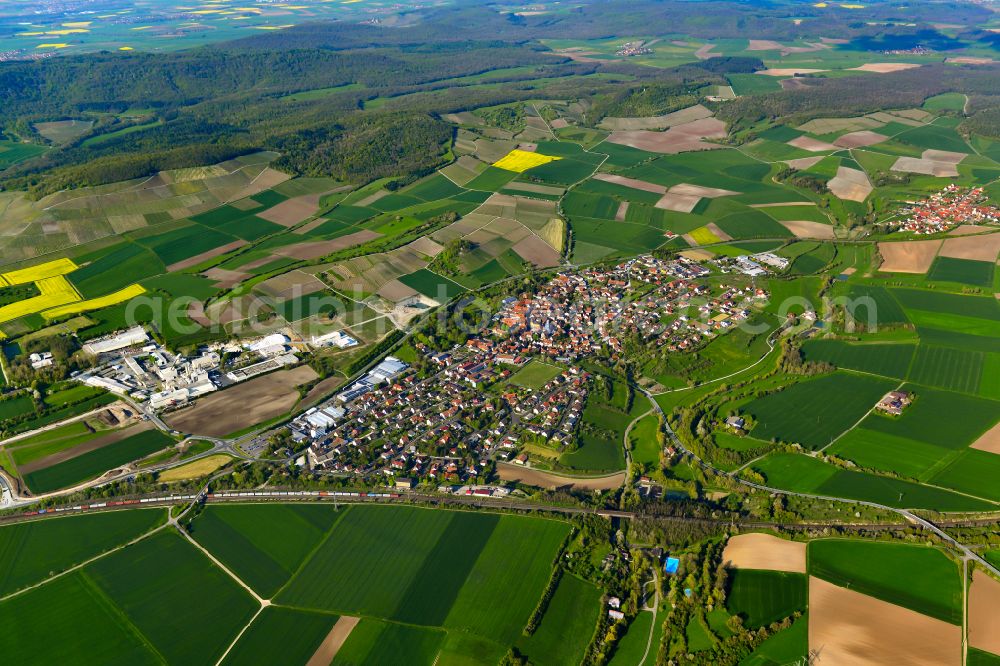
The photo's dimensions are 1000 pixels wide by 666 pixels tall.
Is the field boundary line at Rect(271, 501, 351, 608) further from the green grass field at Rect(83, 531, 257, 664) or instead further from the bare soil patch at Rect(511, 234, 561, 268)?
the bare soil patch at Rect(511, 234, 561, 268)

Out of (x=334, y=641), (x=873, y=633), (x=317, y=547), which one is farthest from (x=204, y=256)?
(x=873, y=633)

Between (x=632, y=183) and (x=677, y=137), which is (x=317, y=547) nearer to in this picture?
(x=632, y=183)

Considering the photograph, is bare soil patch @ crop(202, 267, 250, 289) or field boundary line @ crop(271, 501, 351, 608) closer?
field boundary line @ crop(271, 501, 351, 608)

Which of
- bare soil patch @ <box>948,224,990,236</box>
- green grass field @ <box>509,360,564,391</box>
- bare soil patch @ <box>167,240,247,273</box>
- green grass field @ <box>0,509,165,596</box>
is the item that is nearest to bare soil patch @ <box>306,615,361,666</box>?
green grass field @ <box>0,509,165,596</box>

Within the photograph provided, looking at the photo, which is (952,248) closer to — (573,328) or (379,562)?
(573,328)

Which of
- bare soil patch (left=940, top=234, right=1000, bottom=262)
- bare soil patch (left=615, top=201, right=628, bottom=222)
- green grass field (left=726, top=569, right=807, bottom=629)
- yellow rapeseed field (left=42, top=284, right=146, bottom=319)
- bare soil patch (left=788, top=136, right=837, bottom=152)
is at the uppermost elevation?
bare soil patch (left=788, top=136, right=837, bottom=152)

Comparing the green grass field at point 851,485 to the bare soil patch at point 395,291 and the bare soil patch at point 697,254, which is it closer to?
the bare soil patch at point 697,254

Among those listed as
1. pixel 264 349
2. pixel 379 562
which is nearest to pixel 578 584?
pixel 379 562
